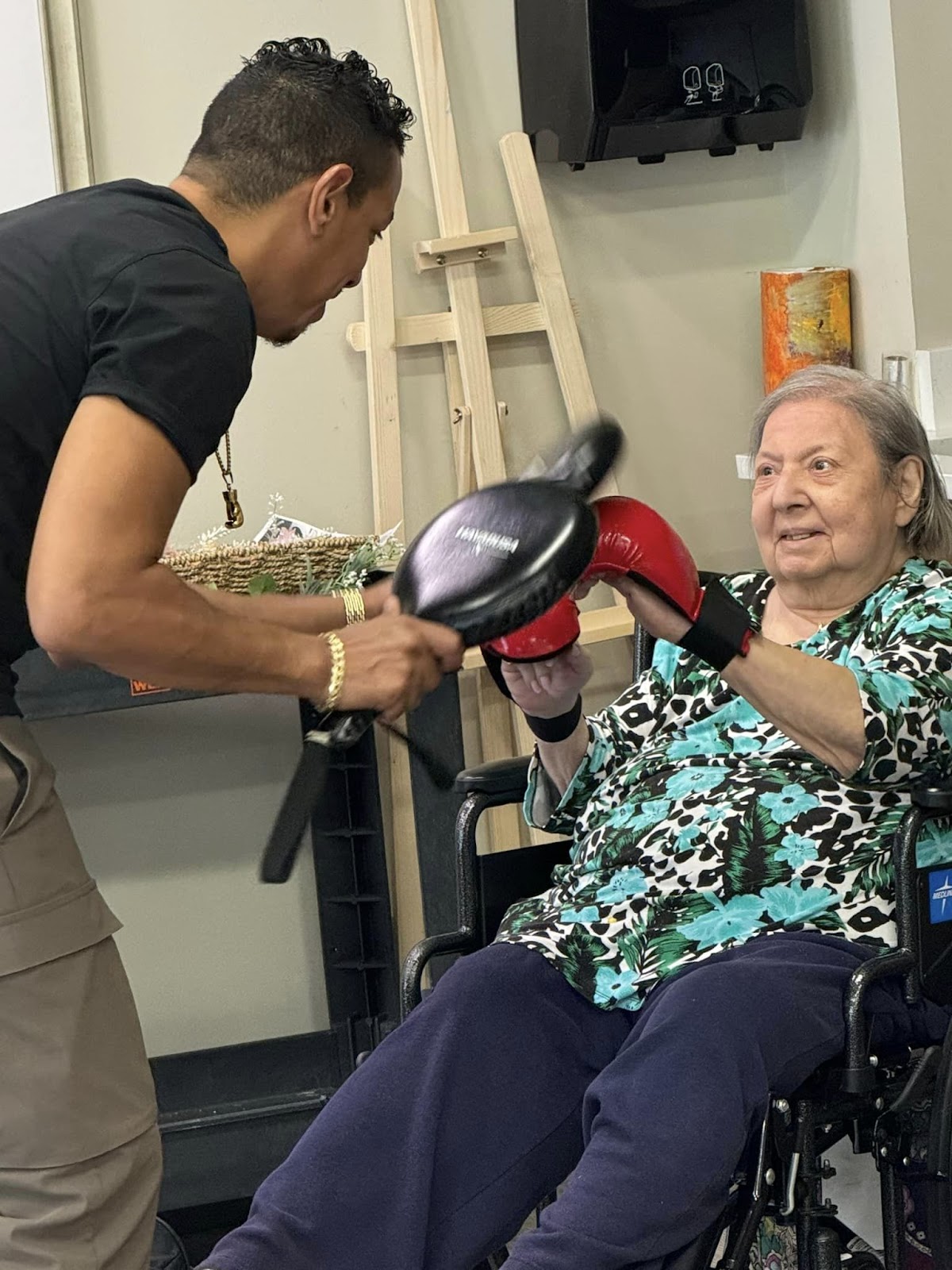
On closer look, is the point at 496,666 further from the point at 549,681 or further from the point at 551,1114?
the point at 551,1114

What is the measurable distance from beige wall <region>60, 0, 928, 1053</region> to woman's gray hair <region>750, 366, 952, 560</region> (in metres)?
1.03

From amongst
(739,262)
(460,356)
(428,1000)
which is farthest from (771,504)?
(739,262)

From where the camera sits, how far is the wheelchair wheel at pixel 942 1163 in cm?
163

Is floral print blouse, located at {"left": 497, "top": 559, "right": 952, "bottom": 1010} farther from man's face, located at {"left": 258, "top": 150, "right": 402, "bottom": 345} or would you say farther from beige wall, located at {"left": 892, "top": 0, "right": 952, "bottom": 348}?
beige wall, located at {"left": 892, "top": 0, "right": 952, "bottom": 348}

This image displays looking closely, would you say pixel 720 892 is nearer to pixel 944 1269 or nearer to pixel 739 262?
pixel 944 1269

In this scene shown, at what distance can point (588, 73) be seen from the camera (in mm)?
2979

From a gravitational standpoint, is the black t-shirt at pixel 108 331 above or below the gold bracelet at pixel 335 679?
above

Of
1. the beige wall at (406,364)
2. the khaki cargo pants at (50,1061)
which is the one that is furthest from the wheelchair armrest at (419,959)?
the beige wall at (406,364)

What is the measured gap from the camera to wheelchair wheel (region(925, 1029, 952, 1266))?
5.34 feet

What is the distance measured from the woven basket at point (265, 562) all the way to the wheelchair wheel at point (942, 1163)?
1524 millimetres

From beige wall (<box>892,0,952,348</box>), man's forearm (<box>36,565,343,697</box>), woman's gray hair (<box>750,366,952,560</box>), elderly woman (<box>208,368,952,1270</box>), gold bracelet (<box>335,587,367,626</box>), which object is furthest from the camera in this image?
beige wall (<box>892,0,952,348</box>)

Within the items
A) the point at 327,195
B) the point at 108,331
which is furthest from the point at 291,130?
the point at 108,331

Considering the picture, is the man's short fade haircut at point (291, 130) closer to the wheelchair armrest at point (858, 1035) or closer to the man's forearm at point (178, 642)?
the man's forearm at point (178, 642)

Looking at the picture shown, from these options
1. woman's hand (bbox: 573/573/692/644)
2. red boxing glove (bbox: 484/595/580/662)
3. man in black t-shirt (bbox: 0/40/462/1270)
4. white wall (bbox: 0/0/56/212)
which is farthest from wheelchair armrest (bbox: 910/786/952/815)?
white wall (bbox: 0/0/56/212)
